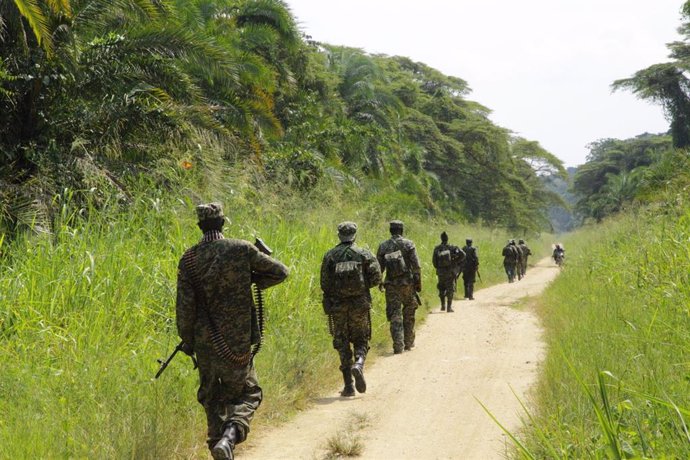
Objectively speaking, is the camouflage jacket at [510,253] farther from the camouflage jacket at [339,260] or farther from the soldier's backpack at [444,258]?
the camouflage jacket at [339,260]

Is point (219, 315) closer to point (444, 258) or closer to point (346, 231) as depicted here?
point (346, 231)

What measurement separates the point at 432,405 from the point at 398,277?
10.8ft

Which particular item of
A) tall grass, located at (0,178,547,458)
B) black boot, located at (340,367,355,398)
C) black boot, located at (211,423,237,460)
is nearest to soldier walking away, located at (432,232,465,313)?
tall grass, located at (0,178,547,458)

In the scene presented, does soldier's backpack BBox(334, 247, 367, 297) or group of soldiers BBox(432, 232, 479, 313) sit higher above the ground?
soldier's backpack BBox(334, 247, 367, 297)

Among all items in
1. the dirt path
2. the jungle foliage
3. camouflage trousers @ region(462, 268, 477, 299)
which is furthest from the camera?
camouflage trousers @ region(462, 268, 477, 299)

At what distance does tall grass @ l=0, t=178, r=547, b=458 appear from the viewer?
466cm

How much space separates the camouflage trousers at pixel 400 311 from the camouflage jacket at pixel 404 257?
9cm

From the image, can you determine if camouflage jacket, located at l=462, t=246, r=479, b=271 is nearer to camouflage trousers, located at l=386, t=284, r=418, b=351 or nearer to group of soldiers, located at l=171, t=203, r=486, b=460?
camouflage trousers, located at l=386, t=284, r=418, b=351

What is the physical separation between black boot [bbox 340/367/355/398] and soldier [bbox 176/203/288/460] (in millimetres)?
2574

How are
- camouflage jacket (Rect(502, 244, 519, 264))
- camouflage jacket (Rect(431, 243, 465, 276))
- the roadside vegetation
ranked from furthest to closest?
camouflage jacket (Rect(502, 244, 519, 264)), camouflage jacket (Rect(431, 243, 465, 276)), the roadside vegetation

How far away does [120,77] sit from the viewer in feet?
36.1

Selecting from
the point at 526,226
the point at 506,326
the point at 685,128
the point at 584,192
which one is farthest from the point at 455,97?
the point at 506,326

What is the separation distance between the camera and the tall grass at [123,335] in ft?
15.3

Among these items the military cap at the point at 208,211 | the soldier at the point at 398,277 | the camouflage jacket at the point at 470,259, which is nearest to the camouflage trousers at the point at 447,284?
the camouflage jacket at the point at 470,259
